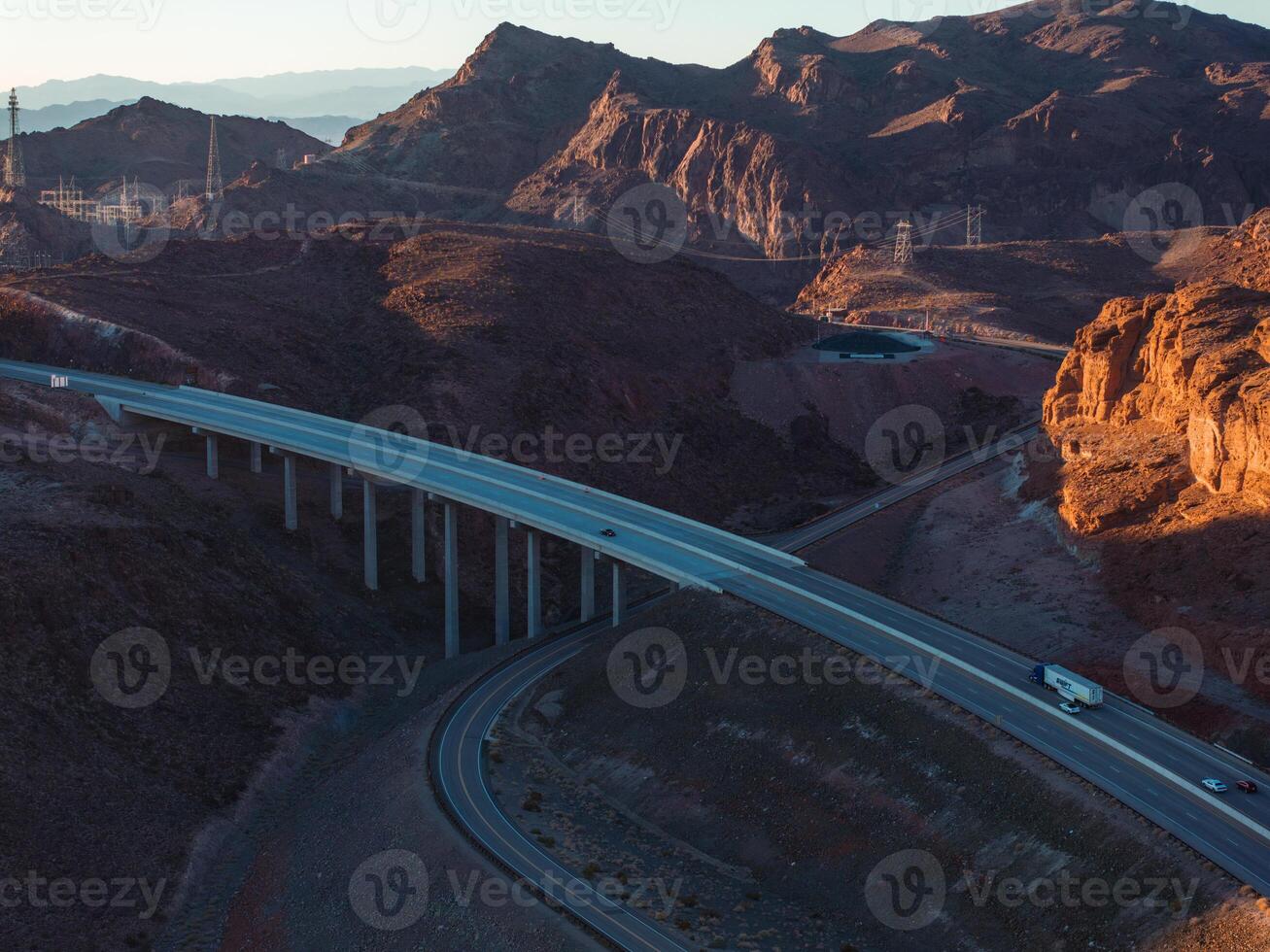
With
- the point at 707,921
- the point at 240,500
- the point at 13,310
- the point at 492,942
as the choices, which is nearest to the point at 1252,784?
the point at 707,921

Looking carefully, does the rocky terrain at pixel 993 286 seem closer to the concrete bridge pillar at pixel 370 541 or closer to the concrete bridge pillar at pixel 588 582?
the concrete bridge pillar at pixel 588 582

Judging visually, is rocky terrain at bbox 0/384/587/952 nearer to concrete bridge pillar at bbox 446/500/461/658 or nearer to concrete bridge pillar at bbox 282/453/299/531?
concrete bridge pillar at bbox 282/453/299/531

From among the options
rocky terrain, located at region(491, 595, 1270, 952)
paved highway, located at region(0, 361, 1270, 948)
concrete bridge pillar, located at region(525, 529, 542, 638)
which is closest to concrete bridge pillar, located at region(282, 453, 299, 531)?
paved highway, located at region(0, 361, 1270, 948)

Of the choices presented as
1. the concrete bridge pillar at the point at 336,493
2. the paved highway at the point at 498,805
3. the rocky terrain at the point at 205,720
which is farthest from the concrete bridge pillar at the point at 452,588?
the concrete bridge pillar at the point at 336,493

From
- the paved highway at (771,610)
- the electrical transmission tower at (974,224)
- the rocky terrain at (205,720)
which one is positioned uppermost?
the electrical transmission tower at (974,224)

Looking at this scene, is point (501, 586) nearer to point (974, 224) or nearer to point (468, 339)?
point (468, 339)

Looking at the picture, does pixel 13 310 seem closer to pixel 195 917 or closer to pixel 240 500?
pixel 240 500

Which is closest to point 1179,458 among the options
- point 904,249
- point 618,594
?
point 618,594
